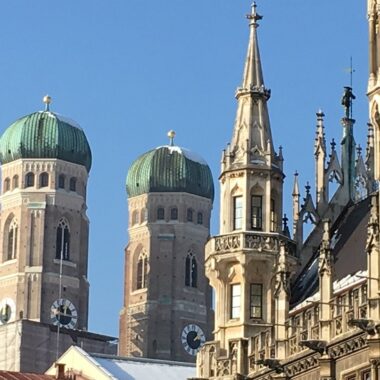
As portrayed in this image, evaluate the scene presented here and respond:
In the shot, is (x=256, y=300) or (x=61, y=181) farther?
(x=61, y=181)

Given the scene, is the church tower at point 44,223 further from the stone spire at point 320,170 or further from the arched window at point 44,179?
the stone spire at point 320,170

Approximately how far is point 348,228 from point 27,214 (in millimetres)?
130108

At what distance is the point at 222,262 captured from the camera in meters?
66.1

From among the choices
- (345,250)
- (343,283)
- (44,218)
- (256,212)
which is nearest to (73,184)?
(44,218)

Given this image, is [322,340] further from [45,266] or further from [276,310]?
[45,266]

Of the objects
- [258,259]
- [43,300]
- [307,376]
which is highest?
[43,300]

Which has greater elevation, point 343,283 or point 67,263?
point 67,263

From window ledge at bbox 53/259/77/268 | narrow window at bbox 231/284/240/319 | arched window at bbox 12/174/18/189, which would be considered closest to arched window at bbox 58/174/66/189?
arched window at bbox 12/174/18/189

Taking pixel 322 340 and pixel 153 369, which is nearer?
pixel 322 340

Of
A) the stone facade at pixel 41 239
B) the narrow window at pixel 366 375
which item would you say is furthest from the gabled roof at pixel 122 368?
the stone facade at pixel 41 239

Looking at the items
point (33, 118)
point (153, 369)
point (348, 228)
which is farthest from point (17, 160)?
point (348, 228)

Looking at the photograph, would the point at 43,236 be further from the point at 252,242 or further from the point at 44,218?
the point at 252,242

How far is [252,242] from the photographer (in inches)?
2586

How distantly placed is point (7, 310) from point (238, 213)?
129 meters
